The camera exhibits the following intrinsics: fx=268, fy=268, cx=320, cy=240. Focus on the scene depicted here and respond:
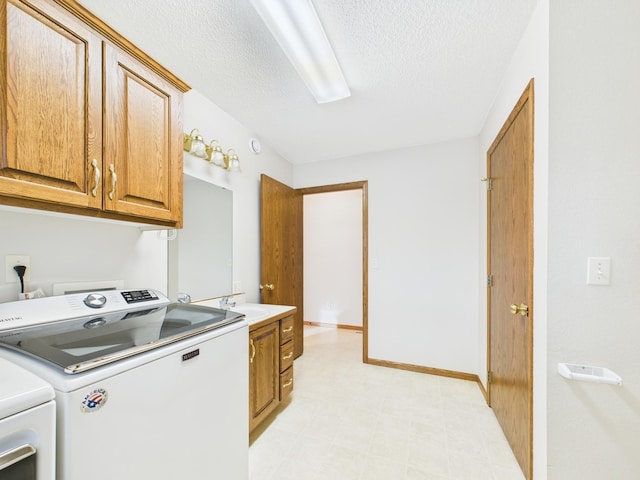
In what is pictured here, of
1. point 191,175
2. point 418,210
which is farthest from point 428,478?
point 191,175

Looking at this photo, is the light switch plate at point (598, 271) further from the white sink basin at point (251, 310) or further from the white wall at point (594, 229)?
the white sink basin at point (251, 310)

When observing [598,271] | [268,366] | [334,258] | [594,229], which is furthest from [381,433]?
[334,258]

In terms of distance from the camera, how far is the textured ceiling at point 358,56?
1.28 m

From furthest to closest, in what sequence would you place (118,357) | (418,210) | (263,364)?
(418,210)
(263,364)
(118,357)

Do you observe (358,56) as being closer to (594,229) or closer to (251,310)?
(594,229)

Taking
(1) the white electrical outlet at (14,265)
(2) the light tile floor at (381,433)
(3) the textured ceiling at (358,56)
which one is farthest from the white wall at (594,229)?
(1) the white electrical outlet at (14,265)

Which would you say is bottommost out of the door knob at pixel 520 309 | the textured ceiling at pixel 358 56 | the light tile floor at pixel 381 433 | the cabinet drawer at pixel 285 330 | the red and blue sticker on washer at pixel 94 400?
the light tile floor at pixel 381 433

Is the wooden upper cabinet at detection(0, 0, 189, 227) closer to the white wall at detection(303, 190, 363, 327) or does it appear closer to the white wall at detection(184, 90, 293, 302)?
the white wall at detection(184, 90, 293, 302)

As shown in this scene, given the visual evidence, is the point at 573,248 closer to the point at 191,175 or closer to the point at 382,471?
the point at 382,471

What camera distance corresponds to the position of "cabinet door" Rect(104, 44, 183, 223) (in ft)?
3.58

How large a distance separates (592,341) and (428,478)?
107cm

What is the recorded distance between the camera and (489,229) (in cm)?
216

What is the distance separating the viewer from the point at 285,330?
6.72 feet

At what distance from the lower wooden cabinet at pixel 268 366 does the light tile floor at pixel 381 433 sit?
16cm
